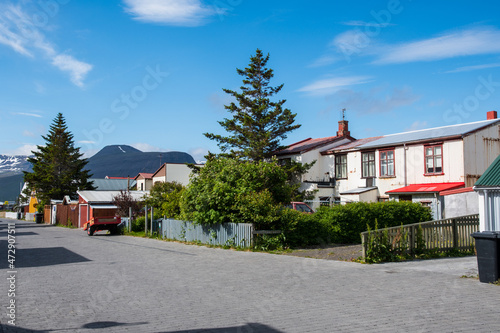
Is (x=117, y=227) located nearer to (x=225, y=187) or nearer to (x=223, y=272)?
(x=225, y=187)

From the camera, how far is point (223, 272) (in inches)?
465

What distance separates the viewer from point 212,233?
64.6 feet

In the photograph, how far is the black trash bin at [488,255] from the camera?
9.48m

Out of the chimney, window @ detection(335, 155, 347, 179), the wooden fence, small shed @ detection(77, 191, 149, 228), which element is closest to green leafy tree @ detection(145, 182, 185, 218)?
small shed @ detection(77, 191, 149, 228)

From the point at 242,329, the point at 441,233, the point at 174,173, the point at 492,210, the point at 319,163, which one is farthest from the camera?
the point at 174,173

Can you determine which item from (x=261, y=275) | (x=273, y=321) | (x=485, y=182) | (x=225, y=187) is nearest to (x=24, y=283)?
(x=261, y=275)

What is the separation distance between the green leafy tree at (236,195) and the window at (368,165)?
583 inches

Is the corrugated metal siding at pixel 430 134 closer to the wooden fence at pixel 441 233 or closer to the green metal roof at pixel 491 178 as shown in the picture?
the wooden fence at pixel 441 233

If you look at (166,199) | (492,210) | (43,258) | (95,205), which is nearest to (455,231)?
(492,210)

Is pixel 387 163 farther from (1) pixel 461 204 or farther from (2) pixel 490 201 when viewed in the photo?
(2) pixel 490 201

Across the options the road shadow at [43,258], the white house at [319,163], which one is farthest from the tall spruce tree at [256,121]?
the road shadow at [43,258]

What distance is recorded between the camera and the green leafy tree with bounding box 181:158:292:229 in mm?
17922

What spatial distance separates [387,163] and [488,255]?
23338mm

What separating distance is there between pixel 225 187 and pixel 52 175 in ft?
151
